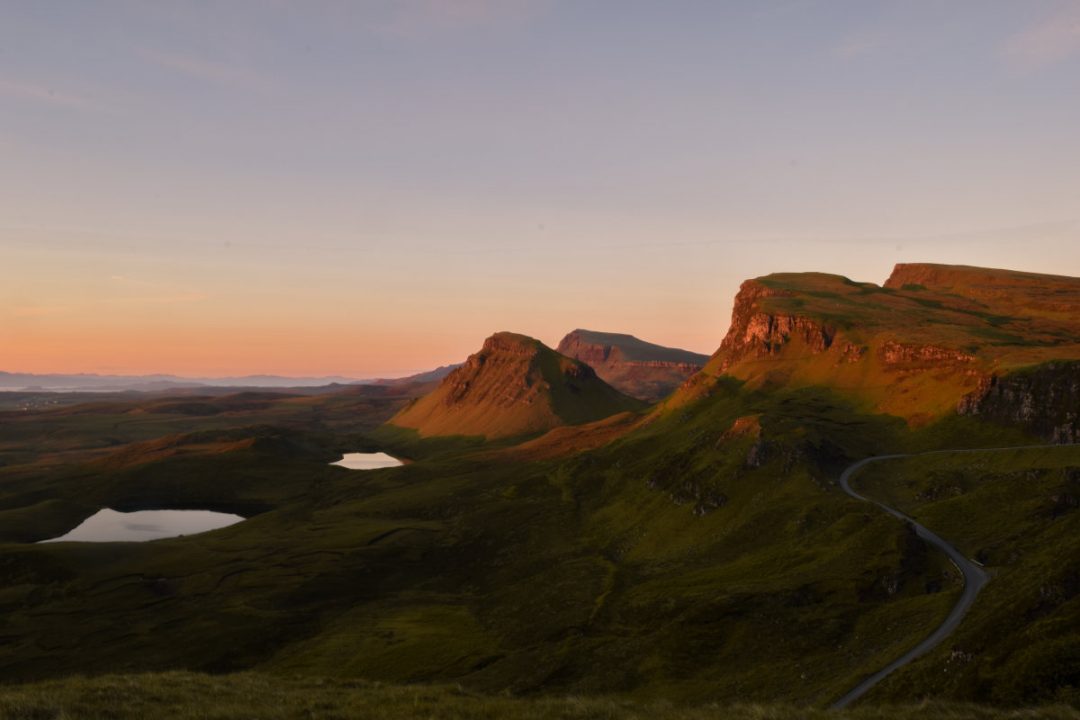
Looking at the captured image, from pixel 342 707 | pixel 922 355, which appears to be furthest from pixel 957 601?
pixel 922 355

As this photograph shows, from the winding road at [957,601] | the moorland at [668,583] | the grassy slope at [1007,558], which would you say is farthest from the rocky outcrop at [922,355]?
the grassy slope at [1007,558]

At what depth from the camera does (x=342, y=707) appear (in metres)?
32.9

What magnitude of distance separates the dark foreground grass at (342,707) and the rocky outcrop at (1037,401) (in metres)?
126

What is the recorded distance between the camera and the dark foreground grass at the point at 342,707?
29438 millimetres

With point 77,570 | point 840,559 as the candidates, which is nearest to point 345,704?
point 840,559

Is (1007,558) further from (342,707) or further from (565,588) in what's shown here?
(342,707)

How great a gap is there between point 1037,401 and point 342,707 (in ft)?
499

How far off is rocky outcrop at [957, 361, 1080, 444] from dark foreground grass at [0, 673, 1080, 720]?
126 meters

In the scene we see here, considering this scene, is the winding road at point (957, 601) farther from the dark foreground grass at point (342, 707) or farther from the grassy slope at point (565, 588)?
the dark foreground grass at point (342, 707)

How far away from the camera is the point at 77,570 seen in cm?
13750

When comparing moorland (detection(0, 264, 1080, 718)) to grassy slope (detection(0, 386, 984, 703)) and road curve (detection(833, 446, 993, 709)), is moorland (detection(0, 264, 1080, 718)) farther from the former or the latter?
road curve (detection(833, 446, 993, 709))

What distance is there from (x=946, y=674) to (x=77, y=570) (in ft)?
501

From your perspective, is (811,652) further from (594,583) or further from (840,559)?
(594,583)

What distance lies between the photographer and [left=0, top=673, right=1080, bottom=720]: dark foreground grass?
2944 cm
